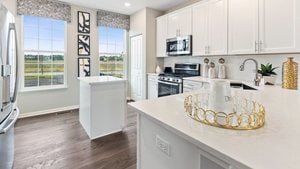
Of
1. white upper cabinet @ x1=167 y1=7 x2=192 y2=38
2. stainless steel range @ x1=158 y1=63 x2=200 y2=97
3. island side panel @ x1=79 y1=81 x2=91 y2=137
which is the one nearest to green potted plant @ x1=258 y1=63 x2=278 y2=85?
stainless steel range @ x1=158 y1=63 x2=200 y2=97

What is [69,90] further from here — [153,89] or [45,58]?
[153,89]

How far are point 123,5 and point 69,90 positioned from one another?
2.62 meters

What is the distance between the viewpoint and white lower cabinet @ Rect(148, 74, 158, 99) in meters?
4.73

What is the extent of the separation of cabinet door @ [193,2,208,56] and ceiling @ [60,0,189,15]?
0.84 metres

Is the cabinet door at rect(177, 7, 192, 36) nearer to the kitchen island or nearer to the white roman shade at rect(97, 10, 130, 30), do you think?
the white roman shade at rect(97, 10, 130, 30)

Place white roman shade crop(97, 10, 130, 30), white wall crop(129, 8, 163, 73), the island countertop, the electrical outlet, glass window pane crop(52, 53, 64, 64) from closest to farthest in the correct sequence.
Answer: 1. the island countertop
2. the electrical outlet
3. glass window pane crop(52, 53, 64, 64)
4. white wall crop(129, 8, 163, 73)
5. white roman shade crop(97, 10, 130, 30)

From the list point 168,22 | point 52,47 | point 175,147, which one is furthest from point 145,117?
point 52,47

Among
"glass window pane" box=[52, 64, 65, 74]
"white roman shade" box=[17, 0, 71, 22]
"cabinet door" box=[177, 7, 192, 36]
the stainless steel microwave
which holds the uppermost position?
"white roman shade" box=[17, 0, 71, 22]

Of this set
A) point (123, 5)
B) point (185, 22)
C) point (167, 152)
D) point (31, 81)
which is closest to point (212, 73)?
point (185, 22)

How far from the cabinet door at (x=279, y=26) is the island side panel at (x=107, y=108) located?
2.42 m

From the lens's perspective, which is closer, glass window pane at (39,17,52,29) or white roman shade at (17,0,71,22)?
white roman shade at (17,0,71,22)

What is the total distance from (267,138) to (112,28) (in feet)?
17.4

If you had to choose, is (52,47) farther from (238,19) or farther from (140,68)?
(238,19)

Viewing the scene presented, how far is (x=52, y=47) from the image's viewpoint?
4.46 meters
